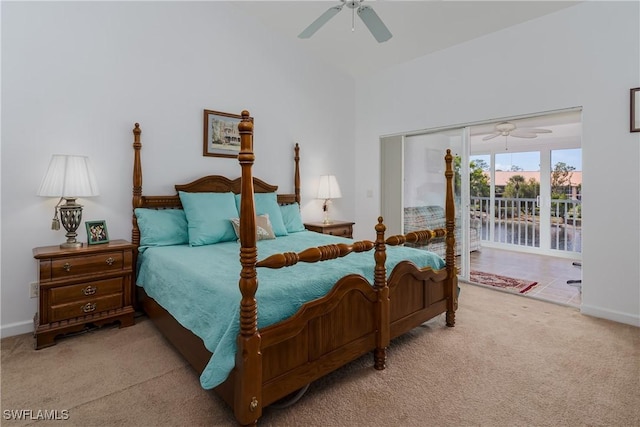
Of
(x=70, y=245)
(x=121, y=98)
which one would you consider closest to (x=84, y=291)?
(x=70, y=245)

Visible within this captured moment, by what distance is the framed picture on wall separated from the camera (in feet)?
9.03

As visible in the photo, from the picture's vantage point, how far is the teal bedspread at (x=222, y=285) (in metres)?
1.59

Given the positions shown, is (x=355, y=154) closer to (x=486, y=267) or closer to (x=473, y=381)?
(x=486, y=267)

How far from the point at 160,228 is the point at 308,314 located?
6.47ft

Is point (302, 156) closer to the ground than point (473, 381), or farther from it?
farther from it

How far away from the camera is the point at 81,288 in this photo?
8.46ft

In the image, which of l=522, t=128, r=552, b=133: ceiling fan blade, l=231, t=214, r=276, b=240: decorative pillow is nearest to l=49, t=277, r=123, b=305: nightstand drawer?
l=231, t=214, r=276, b=240: decorative pillow

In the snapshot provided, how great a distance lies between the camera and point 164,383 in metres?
1.99

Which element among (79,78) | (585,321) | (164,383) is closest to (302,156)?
(79,78)

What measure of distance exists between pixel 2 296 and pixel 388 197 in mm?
Result: 4304

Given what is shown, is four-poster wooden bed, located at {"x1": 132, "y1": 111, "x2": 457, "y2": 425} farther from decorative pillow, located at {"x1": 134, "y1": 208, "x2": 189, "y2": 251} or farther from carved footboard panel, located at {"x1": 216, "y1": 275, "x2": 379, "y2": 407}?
decorative pillow, located at {"x1": 134, "y1": 208, "x2": 189, "y2": 251}

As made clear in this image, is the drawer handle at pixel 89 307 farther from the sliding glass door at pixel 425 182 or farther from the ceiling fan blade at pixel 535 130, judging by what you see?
the ceiling fan blade at pixel 535 130

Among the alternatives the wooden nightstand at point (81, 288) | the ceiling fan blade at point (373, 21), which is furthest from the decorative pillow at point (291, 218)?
the ceiling fan blade at point (373, 21)

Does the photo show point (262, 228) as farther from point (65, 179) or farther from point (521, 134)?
point (521, 134)
